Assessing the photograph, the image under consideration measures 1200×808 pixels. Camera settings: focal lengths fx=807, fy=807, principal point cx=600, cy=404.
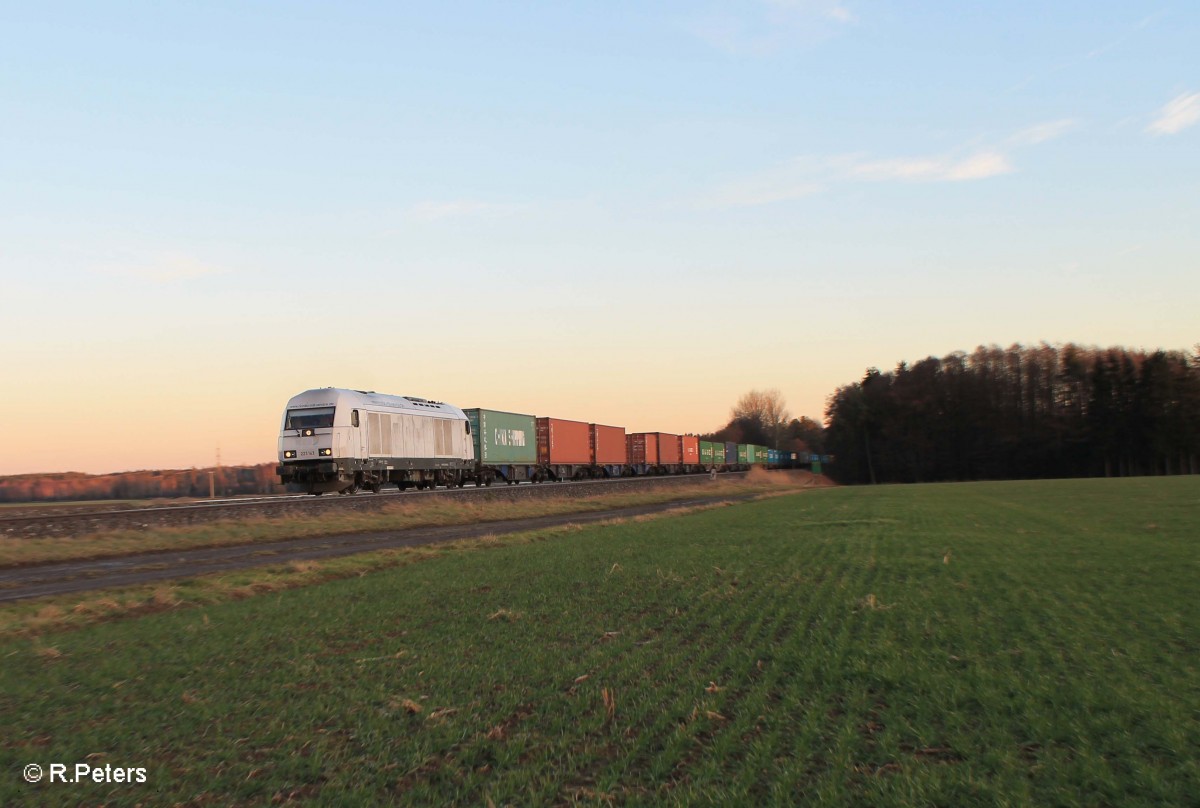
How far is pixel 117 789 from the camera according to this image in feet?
15.0

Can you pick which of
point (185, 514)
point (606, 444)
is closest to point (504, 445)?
point (606, 444)

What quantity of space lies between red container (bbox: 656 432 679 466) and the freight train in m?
7.57

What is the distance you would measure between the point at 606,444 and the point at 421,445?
102 ft

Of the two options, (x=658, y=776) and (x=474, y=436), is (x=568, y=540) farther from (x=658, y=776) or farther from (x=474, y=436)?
(x=474, y=436)

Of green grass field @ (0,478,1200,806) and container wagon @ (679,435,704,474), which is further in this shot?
container wagon @ (679,435,704,474)

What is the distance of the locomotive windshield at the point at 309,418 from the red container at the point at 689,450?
184ft

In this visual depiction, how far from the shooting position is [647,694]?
6074 mm

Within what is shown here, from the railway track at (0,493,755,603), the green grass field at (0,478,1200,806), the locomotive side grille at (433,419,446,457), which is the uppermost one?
the locomotive side grille at (433,419,446,457)

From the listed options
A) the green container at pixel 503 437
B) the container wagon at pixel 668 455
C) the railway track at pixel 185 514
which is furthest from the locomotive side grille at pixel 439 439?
the container wagon at pixel 668 455

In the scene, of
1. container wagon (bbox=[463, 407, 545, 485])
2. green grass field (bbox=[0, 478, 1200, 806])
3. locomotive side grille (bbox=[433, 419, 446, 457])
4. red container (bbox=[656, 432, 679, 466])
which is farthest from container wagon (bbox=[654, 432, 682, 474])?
green grass field (bbox=[0, 478, 1200, 806])

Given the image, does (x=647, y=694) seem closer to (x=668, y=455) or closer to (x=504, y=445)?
(x=504, y=445)

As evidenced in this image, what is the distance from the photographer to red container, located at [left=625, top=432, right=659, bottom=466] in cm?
7700

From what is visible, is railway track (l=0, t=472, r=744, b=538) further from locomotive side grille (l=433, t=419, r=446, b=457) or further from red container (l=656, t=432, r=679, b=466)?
red container (l=656, t=432, r=679, b=466)

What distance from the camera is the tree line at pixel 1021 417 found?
92938mm
